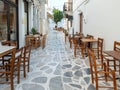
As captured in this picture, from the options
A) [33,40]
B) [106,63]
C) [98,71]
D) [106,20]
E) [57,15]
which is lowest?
[106,63]

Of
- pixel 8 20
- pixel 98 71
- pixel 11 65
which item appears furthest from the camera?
pixel 8 20

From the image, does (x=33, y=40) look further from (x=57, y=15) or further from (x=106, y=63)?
(x=57, y=15)

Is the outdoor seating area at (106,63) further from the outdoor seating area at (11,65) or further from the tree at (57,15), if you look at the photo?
the tree at (57,15)

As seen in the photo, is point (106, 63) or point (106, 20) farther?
point (106, 20)

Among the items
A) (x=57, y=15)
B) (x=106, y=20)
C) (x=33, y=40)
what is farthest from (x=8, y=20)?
(x=57, y=15)

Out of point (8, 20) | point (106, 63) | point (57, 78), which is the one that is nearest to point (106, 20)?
point (106, 63)

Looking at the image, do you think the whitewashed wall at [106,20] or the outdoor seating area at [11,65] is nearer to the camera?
the outdoor seating area at [11,65]

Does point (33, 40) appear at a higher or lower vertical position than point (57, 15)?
lower

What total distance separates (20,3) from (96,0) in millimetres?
3807

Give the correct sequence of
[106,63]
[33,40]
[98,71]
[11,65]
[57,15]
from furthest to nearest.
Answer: [57,15], [33,40], [106,63], [11,65], [98,71]

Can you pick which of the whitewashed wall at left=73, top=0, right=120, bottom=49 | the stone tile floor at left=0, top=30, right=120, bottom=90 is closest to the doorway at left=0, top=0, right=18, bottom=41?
the stone tile floor at left=0, top=30, right=120, bottom=90

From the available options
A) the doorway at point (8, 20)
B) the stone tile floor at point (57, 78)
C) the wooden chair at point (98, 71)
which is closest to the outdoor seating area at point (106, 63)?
the wooden chair at point (98, 71)

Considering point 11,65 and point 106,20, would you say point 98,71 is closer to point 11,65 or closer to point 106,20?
point 11,65

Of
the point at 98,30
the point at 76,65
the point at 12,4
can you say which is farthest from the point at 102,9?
the point at 12,4
